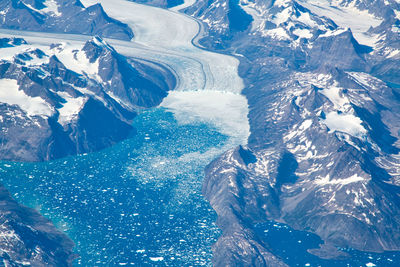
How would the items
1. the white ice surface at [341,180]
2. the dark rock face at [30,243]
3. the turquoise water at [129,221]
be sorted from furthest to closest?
1. the white ice surface at [341,180]
2. the turquoise water at [129,221]
3. the dark rock face at [30,243]

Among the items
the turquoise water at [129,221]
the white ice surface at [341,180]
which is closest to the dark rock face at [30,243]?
the turquoise water at [129,221]

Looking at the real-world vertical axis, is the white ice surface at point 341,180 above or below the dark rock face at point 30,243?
above

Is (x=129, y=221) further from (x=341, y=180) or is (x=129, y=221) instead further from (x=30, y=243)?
(x=341, y=180)

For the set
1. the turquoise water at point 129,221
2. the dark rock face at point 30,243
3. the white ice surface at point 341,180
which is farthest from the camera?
the white ice surface at point 341,180

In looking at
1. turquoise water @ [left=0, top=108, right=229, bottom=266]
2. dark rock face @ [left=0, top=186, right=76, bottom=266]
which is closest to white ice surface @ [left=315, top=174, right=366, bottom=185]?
turquoise water @ [left=0, top=108, right=229, bottom=266]

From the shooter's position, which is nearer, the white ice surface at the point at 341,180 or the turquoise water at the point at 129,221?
the turquoise water at the point at 129,221

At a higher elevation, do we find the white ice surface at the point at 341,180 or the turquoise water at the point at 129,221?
the white ice surface at the point at 341,180

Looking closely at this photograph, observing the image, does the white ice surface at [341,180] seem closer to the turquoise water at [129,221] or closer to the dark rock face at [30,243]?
the turquoise water at [129,221]

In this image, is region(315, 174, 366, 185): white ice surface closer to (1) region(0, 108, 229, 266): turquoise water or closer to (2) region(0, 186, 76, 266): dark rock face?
(1) region(0, 108, 229, 266): turquoise water

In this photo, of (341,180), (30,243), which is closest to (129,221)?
(30,243)
